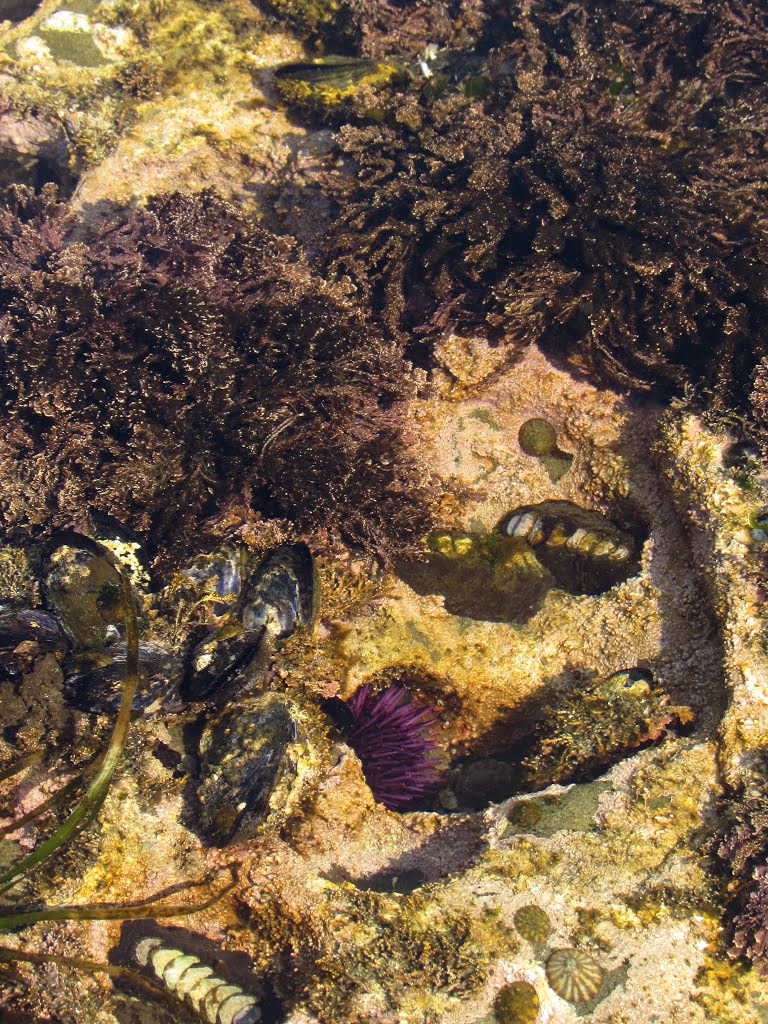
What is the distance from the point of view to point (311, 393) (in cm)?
419

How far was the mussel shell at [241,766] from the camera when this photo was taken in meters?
3.25

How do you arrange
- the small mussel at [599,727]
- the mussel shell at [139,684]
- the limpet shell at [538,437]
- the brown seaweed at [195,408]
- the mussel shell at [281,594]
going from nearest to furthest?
the mussel shell at [139,684] < the small mussel at [599,727] < the mussel shell at [281,594] < the brown seaweed at [195,408] < the limpet shell at [538,437]

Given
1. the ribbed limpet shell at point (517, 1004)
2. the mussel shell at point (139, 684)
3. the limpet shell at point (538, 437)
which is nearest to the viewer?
the ribbed limpet shell at point (517, 1004)

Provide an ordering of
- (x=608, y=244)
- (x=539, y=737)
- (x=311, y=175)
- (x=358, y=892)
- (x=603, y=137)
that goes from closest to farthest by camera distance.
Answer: (x=358, y=892)
(x=539, y=737)
(x=608, y=244)
(x=603, y=137)
(x=311, y=175)

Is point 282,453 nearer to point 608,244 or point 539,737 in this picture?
point 539,737

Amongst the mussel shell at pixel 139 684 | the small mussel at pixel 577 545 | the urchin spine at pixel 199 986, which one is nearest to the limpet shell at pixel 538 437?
the small mussel at pixel 577 545

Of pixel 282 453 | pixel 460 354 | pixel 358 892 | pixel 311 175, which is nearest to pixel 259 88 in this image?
pixel 311 175

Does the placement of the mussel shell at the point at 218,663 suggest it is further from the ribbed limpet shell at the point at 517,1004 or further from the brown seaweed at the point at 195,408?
the ribbed limpet shell at the point at 517,1004

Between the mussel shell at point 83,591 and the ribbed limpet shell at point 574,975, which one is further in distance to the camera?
the mussel shell at point 83,591

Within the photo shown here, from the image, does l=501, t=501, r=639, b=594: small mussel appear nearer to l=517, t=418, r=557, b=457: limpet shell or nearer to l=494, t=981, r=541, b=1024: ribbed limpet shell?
l=517, t=418, r=557, b=457: limpet shell

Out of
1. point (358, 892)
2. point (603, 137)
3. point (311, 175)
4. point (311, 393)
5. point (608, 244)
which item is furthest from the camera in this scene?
point (311, 175)

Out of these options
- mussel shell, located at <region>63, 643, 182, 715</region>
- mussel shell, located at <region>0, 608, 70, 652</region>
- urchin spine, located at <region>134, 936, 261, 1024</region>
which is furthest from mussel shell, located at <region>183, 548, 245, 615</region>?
urchin spine, located at <region>134, 936, 261, 1024</region>

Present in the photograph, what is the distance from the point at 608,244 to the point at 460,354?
49.4 inches

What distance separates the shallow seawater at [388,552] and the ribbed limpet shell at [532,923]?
0.02 m
